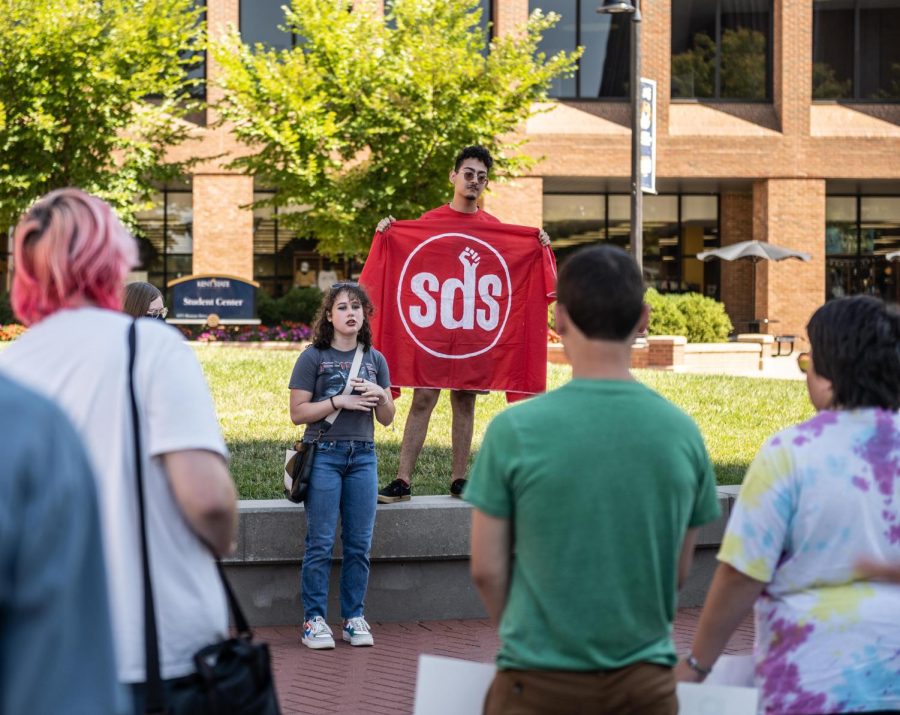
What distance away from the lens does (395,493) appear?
309 inches

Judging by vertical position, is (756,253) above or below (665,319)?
above

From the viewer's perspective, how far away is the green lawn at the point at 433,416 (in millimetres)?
9906

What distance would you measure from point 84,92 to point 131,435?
2350cm

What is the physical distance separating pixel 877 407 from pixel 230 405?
10938 millimetres

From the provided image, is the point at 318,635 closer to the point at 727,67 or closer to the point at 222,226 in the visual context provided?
the point at 222,226

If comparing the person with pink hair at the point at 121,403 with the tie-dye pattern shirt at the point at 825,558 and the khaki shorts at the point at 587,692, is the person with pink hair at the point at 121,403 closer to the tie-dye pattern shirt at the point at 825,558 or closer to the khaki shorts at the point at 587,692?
the khaki shorts at the point at 587,692

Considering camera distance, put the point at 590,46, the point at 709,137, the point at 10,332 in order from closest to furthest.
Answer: the point at 10,332, the point at 709,137, the point at 590,46

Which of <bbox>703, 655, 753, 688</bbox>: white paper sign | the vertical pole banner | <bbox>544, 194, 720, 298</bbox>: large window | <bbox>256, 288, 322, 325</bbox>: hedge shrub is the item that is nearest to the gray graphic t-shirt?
<bbox>703, 655, 753, 688</bbox>: white paper sign

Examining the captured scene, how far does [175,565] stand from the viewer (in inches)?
103

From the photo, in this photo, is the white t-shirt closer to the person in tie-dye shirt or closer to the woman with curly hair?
the person in tie-dye shirt

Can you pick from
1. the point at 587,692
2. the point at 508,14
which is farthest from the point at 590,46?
the point at 587,692

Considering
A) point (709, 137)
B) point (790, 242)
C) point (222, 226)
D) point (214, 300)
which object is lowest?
point (214, 300)

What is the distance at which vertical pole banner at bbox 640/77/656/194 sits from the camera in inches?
1022

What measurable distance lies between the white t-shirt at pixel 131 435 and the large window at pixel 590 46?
3069 centimetres
